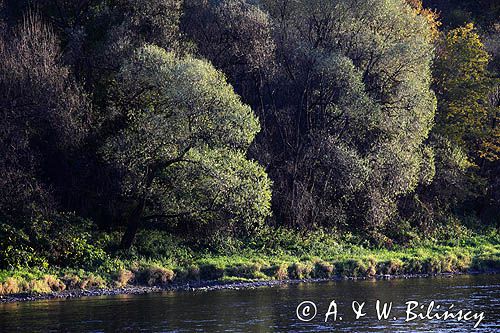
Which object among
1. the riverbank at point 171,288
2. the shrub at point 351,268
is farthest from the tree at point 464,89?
the riverbank at point 171,288

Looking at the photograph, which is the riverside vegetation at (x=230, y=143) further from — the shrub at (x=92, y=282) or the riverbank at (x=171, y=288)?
the riverbank at (x=171, y=288)

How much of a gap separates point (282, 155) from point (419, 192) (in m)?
13.6

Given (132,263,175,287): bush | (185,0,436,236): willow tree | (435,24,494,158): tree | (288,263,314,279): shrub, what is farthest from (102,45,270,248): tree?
(435,24,494,158): tree

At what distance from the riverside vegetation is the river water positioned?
5.28 m

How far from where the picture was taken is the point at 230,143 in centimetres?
4703

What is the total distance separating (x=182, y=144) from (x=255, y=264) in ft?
25.7

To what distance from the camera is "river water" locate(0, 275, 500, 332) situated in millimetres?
29641

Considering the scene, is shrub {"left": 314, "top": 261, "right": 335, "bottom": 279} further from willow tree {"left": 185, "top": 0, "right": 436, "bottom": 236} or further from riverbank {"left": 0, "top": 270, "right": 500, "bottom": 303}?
willow tree {"left": 185, "top": 0, "right": 436, "bottom": 236}

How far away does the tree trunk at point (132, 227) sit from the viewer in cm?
4759

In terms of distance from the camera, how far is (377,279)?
157ft

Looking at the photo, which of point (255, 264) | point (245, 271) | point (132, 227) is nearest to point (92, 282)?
point (132, 227)

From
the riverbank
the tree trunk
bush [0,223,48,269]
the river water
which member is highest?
the tree trunk

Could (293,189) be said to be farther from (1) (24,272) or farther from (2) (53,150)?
(1) (24,272)

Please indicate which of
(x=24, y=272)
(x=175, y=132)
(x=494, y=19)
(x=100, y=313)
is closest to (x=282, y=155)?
(x=175, y=132)
